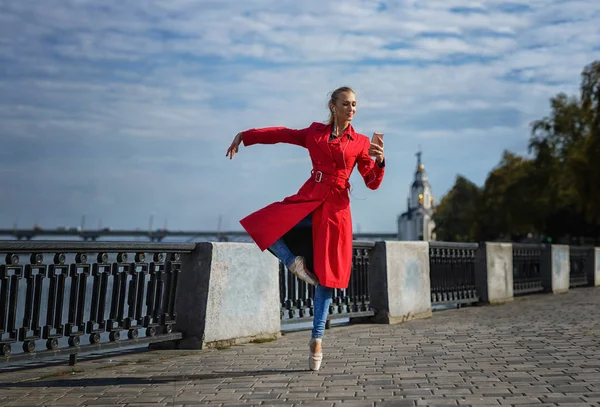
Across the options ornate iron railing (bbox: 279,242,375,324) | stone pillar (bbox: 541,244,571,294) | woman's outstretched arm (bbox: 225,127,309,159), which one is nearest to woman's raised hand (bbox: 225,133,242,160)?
woman's outstretched arm (bbox: 225,127,309,159)

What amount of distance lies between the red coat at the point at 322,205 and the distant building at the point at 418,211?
150 meters

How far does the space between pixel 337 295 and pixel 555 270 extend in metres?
12.6

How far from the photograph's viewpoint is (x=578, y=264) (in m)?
26.9

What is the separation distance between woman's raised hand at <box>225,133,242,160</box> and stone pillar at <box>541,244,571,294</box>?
1624 cm

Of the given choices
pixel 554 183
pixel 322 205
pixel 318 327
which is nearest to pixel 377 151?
pixel 322 205

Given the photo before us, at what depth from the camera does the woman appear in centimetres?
625

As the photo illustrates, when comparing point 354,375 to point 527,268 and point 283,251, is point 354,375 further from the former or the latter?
point 527,268

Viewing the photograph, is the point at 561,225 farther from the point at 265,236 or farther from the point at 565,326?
the point at 265,236

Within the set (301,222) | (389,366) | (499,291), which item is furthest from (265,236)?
(499,291)

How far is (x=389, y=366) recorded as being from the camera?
6.59m

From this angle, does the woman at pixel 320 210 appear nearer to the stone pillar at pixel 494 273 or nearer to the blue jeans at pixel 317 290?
the blue jeans at pixel 317 290

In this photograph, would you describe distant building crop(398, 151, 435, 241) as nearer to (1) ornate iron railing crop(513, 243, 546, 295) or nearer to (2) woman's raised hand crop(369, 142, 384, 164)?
(1) ornate iron railing crop(513, 243, 546, 295)

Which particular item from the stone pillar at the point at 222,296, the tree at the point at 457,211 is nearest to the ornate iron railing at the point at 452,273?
the stone pillar at the point at 222,296

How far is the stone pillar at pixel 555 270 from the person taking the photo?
21.2 metres
